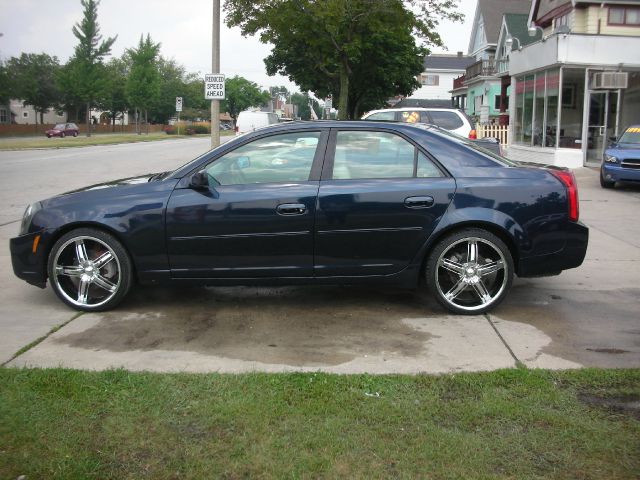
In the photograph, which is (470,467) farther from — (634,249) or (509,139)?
(509,139)

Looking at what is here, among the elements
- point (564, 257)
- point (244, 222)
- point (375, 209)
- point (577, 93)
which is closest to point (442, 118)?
point (577, 93)

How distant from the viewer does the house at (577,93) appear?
70.0 ft

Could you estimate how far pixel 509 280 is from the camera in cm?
557

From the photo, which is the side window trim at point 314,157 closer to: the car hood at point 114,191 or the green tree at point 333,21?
the car hood at point 114,191

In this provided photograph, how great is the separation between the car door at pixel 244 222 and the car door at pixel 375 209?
0.42ft

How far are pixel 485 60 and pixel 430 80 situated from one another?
27380 millimetres

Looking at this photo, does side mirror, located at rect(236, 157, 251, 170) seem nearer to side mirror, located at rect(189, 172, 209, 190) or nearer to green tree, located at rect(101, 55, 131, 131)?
side mirror, located at rect(189, 172, 209, 190)

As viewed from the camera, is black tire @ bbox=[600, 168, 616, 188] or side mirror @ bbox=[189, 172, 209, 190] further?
black tire @ bbox=[600, 168, 616, 188]

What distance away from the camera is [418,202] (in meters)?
5.42

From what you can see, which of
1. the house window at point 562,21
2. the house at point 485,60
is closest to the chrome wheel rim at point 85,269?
the house window at point 562,21

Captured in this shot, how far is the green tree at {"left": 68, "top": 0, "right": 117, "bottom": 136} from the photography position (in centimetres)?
6256

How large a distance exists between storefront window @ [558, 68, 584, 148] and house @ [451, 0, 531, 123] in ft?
72.9

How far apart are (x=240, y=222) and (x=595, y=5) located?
25.1 metres

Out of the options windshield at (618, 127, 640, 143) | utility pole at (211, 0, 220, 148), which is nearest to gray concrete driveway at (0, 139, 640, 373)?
utility pole at (211, 0, 220, 148)
